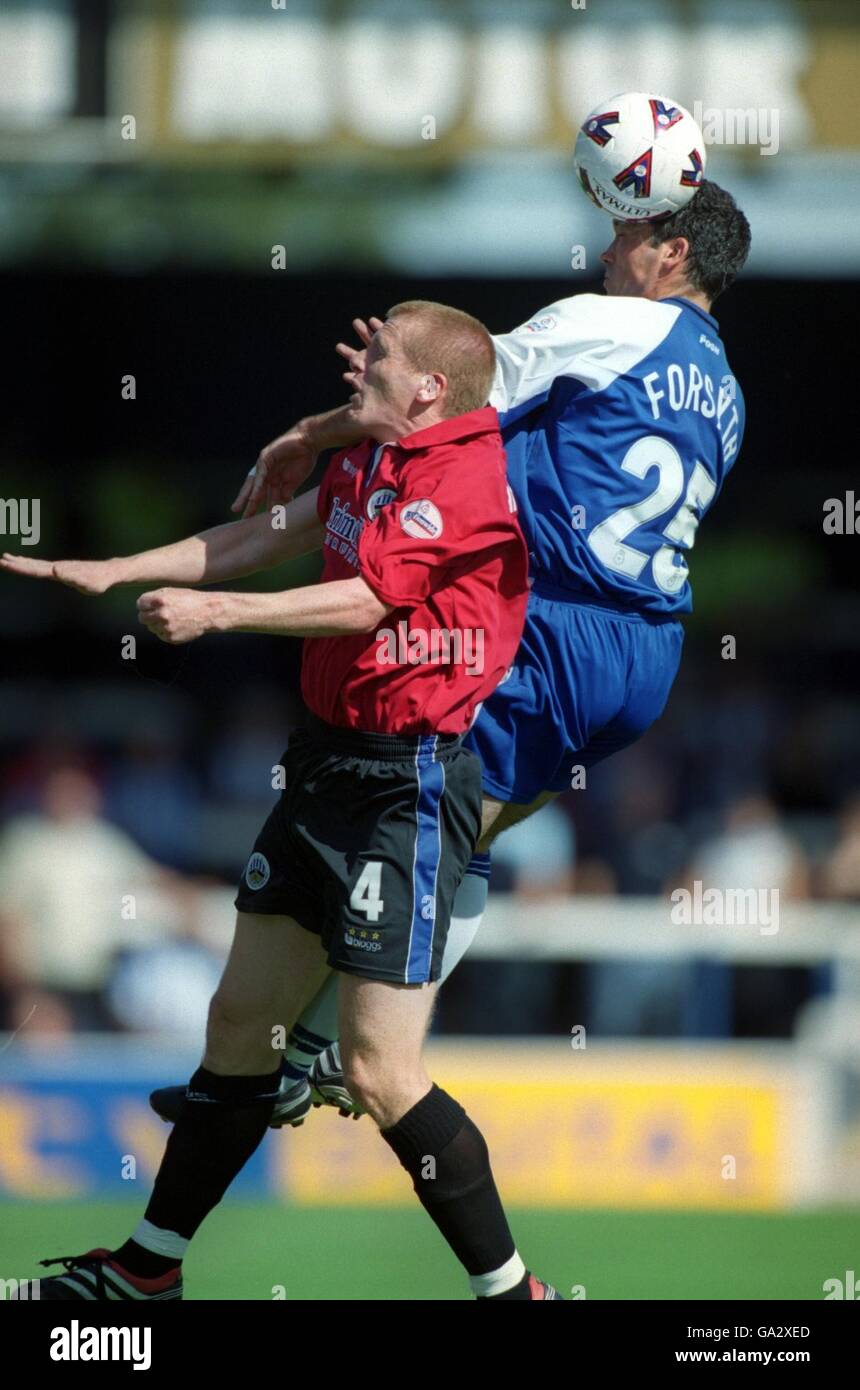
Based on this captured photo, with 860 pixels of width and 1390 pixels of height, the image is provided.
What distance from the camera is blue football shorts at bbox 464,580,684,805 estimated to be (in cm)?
445

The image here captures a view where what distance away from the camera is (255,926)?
427cm

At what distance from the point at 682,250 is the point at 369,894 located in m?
1.69

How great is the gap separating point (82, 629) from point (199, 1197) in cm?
917

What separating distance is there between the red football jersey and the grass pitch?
2763 millimetres

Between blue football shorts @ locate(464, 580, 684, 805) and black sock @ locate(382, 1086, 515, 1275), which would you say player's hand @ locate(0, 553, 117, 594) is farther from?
black sock @ locate(382, 1086, 515, 1275)

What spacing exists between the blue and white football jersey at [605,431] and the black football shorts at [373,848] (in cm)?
55

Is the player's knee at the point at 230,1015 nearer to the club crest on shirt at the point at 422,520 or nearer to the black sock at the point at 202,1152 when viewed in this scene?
the black sock at the point at 202,1152

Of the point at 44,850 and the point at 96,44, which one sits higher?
the point at 96,44

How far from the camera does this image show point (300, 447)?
4.35 metres

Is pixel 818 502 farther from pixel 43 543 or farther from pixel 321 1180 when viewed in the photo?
pixel 321 1180

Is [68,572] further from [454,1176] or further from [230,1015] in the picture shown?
[454,1176]

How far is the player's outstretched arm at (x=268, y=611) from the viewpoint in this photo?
3746 millimetres
